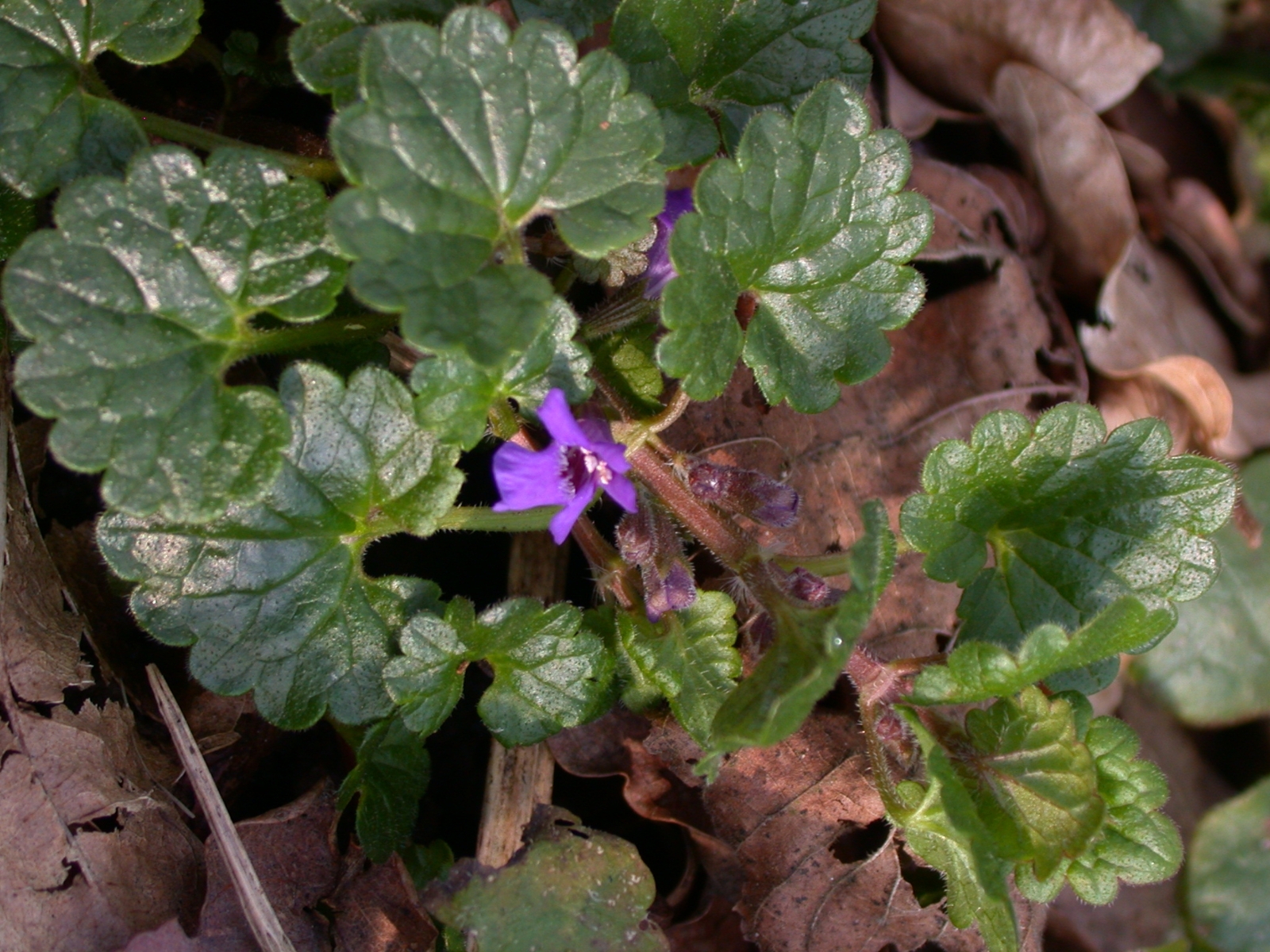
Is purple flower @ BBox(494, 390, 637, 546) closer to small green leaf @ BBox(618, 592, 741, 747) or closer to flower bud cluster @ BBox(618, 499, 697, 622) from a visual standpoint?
flower bud cluster @ BBox(618, 499, 697, 622)

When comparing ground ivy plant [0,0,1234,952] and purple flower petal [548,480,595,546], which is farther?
purple flower petal [548,480,595,546]

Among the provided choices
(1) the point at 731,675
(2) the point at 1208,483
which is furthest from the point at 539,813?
(2) the point at 1208,483

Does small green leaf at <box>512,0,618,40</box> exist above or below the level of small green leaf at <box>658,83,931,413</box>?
above

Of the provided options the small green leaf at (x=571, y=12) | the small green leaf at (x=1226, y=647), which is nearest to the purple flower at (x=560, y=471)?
the small green leaf at (x=571, y=12)

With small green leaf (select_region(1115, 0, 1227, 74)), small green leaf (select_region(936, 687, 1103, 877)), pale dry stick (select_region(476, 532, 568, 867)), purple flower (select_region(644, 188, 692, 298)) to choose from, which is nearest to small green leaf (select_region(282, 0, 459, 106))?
purple flower (select_region(644, 188, 692, 298))

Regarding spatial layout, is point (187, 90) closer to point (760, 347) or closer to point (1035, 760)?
point (760, 347)
